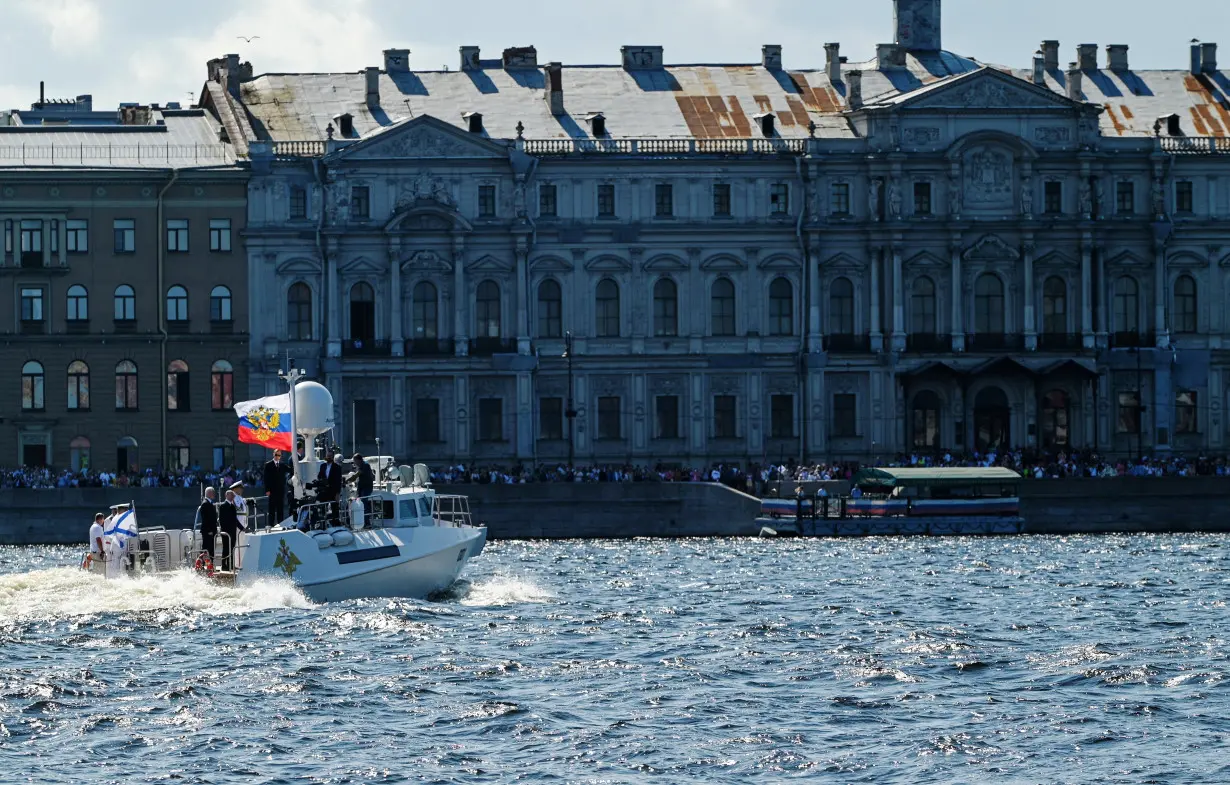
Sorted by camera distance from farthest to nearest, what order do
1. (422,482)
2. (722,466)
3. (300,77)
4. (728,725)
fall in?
(300,77) < (722,466) < (422,482) < (728,725)

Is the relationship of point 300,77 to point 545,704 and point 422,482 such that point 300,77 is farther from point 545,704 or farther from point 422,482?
point 545,704

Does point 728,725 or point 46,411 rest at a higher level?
point 46,411

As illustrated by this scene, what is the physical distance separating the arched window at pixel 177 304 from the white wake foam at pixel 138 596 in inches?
1487

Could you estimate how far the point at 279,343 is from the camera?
8831 cm

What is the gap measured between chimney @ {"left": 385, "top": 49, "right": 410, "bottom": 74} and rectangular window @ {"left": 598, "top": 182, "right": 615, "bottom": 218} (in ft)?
29.6

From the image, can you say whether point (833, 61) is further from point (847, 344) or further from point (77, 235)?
point (77, 235)

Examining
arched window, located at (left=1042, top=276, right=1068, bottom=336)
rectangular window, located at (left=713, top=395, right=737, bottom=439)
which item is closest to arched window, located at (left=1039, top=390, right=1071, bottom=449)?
arched window, located at (left=1042, top=276, right=1068, bottom=336)

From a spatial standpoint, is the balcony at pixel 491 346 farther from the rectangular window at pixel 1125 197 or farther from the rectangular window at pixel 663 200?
the rectangular window at pixel 1125 197

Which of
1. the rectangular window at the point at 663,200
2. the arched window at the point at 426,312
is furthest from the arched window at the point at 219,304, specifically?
the rectangular window at the point at 663,200

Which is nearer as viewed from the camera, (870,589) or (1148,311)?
(870,589)

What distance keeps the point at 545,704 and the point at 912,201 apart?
182ft

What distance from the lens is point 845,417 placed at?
90250 millimetres

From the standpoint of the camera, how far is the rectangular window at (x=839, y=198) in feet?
297

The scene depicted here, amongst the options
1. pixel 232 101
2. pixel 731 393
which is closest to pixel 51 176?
pixel 232 101
